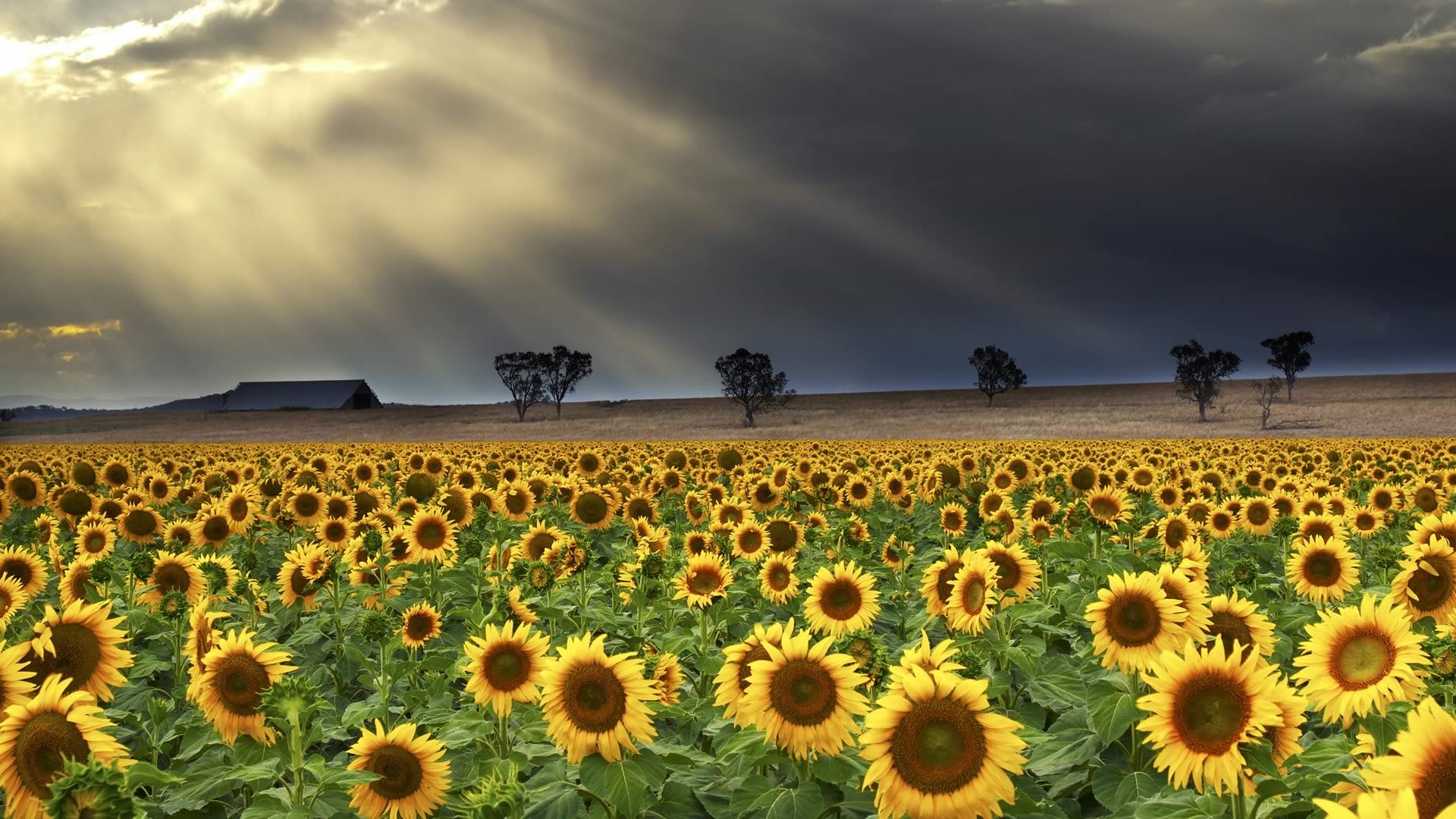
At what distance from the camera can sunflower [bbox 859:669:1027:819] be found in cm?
356

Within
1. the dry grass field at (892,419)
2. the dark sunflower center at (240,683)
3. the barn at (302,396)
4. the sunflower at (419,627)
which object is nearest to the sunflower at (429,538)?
the sunflower at (419,627)

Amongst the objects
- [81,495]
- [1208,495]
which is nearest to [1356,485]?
[1208,495]

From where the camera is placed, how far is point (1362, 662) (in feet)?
14.4

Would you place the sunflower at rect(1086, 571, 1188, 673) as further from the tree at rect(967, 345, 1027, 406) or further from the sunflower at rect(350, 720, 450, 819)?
the tree at rect(967, 345, 1027, 406)

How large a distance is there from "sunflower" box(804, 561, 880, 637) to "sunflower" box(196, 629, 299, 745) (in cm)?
355

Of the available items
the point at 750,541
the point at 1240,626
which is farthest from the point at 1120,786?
the point at 750,541

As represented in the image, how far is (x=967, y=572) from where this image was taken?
21.2ft

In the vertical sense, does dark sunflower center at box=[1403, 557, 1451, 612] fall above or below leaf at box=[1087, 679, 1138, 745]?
above

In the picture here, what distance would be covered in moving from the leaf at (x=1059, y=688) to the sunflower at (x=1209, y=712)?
148 cm

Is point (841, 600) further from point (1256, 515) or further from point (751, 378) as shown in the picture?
point (751, 378)

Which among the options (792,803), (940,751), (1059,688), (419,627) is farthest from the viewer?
(419,627)

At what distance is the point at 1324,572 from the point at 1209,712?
5.77 m

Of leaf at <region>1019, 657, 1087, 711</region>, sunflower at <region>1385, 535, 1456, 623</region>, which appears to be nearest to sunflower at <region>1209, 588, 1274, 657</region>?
leaf at <region>1019, 657, 1087, 711</region>

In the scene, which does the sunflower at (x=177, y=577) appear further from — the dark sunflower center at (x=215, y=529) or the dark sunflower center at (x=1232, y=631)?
the dark sunflower center at (x=1232, y=631)
